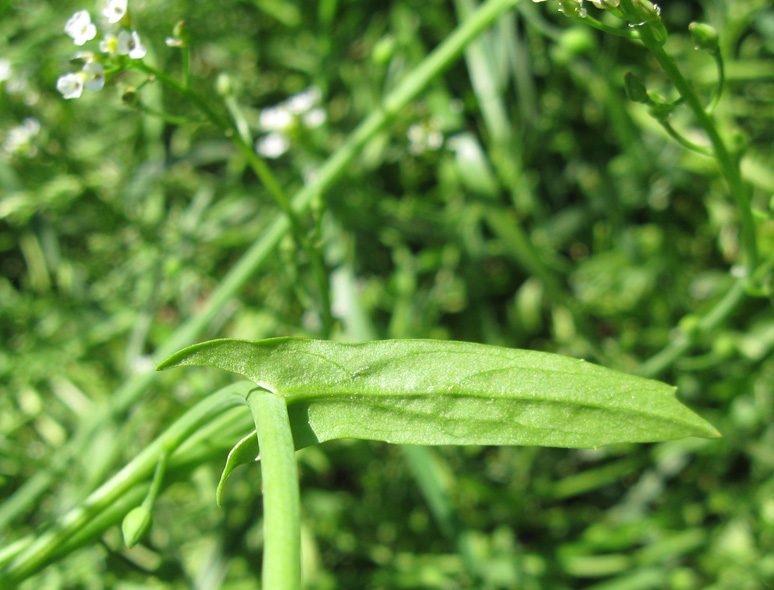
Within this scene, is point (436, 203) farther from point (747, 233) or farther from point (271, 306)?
point (747, 233)

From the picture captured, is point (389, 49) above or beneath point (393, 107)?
above

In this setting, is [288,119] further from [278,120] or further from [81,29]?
[81,29]

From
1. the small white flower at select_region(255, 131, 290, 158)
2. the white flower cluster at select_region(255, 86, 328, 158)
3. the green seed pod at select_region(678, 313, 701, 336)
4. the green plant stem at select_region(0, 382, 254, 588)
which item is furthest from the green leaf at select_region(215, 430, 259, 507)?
the small white flower at select_region(255, 131, 290, 158)

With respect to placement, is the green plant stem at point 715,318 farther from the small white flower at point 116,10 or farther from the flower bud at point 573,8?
the small white flower at point 116,10

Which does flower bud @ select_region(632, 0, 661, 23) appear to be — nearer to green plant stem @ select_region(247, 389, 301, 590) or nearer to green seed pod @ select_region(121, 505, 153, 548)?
green plant stem @ select_region(247, 389, 301, 590)

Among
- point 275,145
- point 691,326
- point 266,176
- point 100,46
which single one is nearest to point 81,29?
point 100,46

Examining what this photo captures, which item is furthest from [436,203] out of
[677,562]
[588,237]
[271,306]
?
[677,562]

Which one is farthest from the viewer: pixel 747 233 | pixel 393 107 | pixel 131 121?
pixel 131 121
